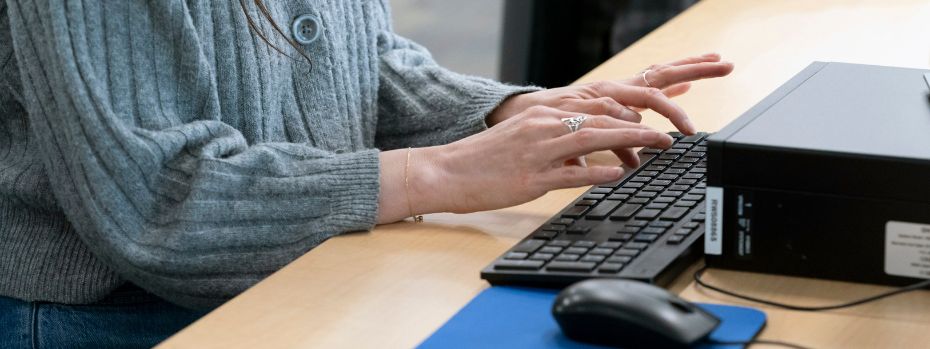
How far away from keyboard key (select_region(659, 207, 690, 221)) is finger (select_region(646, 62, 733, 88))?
0.31m

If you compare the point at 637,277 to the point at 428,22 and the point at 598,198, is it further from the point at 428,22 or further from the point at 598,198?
the point at 428,22

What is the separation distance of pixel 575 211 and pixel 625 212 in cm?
4

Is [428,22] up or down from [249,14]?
down

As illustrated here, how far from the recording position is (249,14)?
1167mm

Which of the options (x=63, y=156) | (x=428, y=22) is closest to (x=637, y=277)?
(x=63, y=156)

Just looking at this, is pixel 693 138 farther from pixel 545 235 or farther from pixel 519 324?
pixel 519 324

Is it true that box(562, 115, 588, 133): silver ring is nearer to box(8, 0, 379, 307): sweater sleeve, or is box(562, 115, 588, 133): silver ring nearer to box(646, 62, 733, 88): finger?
box(8, 0, 379, 307): sweater sleeve

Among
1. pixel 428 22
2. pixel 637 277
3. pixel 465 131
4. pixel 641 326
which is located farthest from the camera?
pixel 428 22

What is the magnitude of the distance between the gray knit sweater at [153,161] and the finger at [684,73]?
1.28 ft

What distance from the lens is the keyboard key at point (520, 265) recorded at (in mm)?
919

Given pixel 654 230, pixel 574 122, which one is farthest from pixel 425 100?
pixel 654 230

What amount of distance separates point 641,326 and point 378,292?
0.71ft

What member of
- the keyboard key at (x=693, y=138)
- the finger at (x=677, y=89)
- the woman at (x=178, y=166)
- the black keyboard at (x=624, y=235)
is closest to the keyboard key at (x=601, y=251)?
the black keyboard at (x=624, y=235)

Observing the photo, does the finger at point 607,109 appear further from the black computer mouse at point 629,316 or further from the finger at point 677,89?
the black computer mouse at point 629,316
